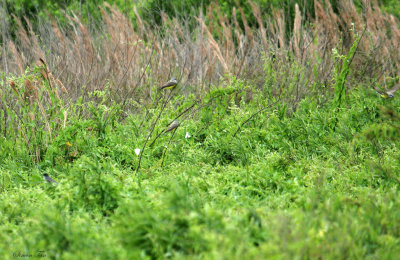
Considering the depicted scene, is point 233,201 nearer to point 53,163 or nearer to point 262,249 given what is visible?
point 262,249

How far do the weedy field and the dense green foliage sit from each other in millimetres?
11

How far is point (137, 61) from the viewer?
639 centimetres

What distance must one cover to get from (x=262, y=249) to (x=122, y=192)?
1212mm

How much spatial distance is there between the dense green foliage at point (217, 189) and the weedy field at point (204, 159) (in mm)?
11

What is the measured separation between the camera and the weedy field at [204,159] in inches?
98.3

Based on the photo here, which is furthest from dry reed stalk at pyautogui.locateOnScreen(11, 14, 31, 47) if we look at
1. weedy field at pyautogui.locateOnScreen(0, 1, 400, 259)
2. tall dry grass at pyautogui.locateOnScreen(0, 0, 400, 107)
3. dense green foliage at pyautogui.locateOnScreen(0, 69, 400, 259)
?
dense green foliage at pyautogui.locateOnScreen(0, 69, 400, 259)

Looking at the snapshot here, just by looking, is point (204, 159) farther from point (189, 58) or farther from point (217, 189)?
point (189, 58)

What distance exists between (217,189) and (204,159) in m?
0.91

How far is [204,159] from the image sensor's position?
4.39 meters

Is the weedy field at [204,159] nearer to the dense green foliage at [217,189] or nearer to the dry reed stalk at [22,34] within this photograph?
the dense green foliage at [217,189]

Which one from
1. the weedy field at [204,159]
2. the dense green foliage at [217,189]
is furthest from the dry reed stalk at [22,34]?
the dense green foliage at [217,189]

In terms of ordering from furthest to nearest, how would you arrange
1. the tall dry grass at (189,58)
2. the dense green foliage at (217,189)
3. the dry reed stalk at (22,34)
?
the dry reed stalk at (22,34), the tall dry grass at (189,58), the dense green foliage at (217,189)

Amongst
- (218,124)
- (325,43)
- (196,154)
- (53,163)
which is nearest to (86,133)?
(53,163)

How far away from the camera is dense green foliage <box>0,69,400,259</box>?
2.46 m
